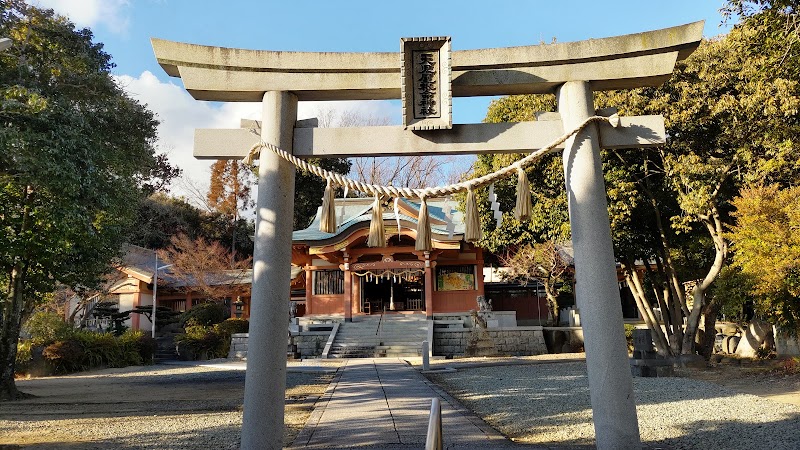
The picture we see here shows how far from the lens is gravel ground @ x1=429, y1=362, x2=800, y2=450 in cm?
574

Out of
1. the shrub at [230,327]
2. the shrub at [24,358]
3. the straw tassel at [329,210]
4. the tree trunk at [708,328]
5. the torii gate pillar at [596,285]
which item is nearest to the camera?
the torii gate pillar at [596,285]

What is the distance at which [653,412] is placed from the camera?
7285mm

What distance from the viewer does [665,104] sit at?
1131cm

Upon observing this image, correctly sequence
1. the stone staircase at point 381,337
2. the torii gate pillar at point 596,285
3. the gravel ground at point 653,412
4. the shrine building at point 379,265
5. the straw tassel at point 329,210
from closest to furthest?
the torii gate pillar at point 596,285 → the straw tassel at point 329,210 → the gravel ground at point 653,412 → the stone staircase at point 381,337 → the shrine building at point 379,265

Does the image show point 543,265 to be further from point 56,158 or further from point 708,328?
point 56,158

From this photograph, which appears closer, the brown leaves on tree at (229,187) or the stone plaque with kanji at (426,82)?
the stone plaque with kanji at (426,82)

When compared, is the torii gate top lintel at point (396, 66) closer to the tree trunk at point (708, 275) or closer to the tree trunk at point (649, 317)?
the tree trunk at point (708, 275)

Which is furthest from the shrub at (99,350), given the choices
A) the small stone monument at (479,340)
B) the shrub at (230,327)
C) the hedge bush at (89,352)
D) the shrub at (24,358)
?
the small stone monument at (479,340)

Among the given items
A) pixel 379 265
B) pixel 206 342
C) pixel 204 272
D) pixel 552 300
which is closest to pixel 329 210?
pixel 379 265

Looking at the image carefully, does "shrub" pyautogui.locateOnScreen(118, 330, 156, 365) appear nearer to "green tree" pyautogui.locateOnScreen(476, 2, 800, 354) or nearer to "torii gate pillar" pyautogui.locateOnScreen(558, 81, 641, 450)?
"green tree" pyautogui.locateOnScreen(476, 2, 800, 354)

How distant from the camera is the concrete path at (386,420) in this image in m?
5.26

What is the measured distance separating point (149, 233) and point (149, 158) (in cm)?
2076

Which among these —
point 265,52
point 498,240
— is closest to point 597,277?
point 265,52

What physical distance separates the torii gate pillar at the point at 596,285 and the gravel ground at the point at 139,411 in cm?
330
